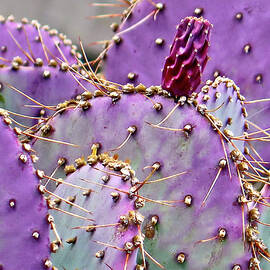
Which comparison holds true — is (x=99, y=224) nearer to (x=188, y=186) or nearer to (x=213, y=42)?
(x=188, y=186)

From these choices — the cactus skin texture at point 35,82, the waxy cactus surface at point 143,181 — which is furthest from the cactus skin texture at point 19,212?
the cactus skin texture at point 35,82

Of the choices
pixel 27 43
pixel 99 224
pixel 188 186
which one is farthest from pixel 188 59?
pixel 27 43

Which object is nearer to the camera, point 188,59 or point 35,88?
point 188,59

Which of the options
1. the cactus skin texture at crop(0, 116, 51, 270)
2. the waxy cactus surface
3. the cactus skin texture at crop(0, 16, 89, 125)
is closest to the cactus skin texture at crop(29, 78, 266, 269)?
the waxy cactus surface

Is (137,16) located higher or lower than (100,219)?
higher

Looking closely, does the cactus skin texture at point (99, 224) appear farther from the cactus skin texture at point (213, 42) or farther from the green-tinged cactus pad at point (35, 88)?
the cactus skin texture at point (213, 42)

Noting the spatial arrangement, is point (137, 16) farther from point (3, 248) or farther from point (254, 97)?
point (3, 248)

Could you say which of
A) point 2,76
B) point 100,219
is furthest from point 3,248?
point 2,76
